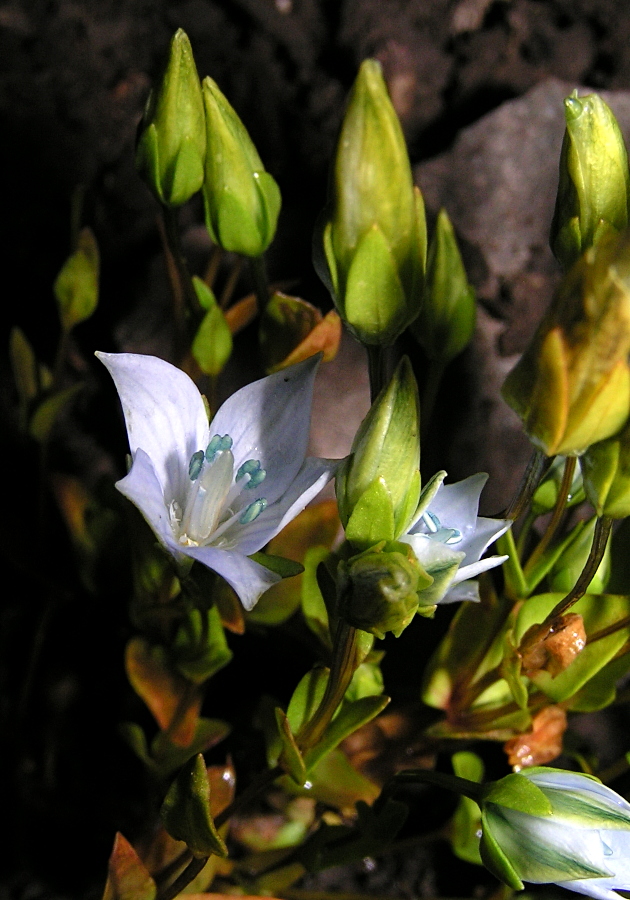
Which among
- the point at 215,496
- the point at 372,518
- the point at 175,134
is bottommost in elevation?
the point at 215,496

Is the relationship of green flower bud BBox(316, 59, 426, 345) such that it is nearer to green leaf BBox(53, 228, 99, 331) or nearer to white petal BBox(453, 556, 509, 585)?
white petal BBox(453, 556, 509, 585)

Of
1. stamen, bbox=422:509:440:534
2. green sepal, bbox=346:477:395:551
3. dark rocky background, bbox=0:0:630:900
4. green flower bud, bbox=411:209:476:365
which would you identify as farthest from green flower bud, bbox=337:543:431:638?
dark rocky background, bbox=0:0:630:900

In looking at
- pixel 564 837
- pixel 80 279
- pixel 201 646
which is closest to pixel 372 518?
pixel 564 837

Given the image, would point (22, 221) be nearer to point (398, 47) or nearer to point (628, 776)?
point (398, 47)

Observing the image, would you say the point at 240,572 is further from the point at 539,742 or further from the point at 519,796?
the point at 539,742

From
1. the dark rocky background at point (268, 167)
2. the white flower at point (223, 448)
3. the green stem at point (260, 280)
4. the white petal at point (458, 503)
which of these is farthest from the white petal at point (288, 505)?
the dark rocky background at point (268, 167)

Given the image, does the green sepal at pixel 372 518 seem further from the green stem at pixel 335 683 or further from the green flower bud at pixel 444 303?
the green flower bud at pixel 444 303
